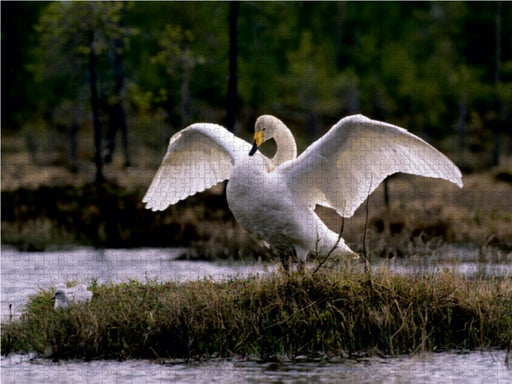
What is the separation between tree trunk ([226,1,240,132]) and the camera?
19953 millimetres

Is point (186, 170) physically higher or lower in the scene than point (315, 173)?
higher

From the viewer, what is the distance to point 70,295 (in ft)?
32.6

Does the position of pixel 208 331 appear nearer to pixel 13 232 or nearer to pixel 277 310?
pixel 277 310

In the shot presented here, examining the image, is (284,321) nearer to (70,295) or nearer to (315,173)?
(315,173)

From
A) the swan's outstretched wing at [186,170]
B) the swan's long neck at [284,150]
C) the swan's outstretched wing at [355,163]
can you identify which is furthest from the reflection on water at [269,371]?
the swan's outstretched wing at [186,170]

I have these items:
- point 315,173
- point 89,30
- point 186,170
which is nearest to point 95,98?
point 89,30

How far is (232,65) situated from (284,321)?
38.8ft

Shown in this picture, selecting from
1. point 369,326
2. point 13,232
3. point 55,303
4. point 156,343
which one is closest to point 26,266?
Result: point 13,232

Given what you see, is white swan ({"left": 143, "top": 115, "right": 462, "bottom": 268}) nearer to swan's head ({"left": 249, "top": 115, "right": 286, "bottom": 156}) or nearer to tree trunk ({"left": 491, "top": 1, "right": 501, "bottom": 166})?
swan's head ({"left": 249, "top": 115, "right": 286, "bottom": 156})

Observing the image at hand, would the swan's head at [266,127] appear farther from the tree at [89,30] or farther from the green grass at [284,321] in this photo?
the tree at [89,30]

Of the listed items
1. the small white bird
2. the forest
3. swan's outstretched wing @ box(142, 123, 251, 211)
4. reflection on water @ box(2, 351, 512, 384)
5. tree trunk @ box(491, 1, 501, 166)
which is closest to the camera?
reflection on water @ box(2, 351, 512, 384)

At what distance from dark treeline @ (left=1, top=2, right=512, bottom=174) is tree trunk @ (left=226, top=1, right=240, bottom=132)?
7.01m

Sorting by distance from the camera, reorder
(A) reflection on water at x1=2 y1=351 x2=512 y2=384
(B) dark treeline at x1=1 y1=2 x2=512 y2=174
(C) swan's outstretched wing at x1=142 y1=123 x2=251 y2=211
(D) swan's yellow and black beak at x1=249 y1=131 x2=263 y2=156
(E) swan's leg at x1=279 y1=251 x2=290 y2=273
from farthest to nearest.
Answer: (B) dark treeline at x1=1 y1=2 x2=512 y2=174, (C) swan's outstretched wing at x1=142 y1=123 x2=251 y2=211, (E) swan's leg at x1=279 y1=251 x2=290 y2=273, (D) swan's yellow and black beak at x1=249 y1=131 x2=263 y2=156, (A) reflection on water at x1=2 y1=351 x2=512 y2=384

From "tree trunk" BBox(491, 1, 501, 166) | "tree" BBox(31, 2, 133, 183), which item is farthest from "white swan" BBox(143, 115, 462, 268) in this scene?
"tree trunk" BBox(491, 1, 501, 166)
